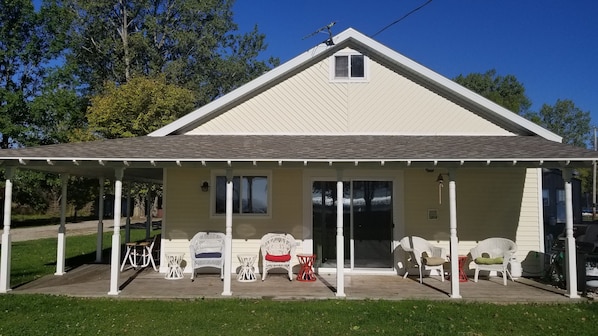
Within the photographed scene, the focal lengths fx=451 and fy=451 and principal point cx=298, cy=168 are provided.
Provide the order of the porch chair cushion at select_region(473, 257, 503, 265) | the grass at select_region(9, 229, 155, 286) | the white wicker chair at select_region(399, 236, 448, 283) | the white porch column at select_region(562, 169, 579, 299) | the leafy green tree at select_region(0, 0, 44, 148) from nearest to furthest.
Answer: the white porch column at select_region(562, 169, 579, 299) → the porch chair cushion at select_region(473, 257, 503, 265) → the white wicker chair at select_region(399, 236, 448, 283) → the grass at select_region(9, 229, 155, 286) → the leafy green tree at select_region(0, 0, 44, 148)

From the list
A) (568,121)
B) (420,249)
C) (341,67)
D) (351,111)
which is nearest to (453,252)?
(420,249)

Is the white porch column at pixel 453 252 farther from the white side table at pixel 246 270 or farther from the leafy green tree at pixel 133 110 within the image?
the leafy green tree at pixel 133 110

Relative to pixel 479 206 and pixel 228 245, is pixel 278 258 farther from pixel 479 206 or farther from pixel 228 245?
pixel 479 206

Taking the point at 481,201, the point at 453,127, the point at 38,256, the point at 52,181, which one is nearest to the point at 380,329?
the point at 481,201

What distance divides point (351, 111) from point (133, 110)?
15.4 metres

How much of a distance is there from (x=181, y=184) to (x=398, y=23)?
22.8ft

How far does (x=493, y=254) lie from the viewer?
994 centimetres

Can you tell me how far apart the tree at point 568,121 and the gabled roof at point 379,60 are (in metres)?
51.8

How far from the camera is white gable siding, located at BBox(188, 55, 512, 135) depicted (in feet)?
35.7

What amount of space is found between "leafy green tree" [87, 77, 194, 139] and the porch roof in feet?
45.4

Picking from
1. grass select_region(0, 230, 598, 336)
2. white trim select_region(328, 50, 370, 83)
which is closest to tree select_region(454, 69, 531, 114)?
white trim select_region(328, 50, 370, 83)

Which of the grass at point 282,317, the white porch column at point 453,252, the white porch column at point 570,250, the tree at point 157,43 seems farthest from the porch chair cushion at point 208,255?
the tree at point 157,43

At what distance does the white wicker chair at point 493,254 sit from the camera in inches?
364

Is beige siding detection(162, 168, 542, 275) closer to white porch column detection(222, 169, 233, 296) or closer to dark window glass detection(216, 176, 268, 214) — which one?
dark window glass detection(216, 176, 268, 214)
